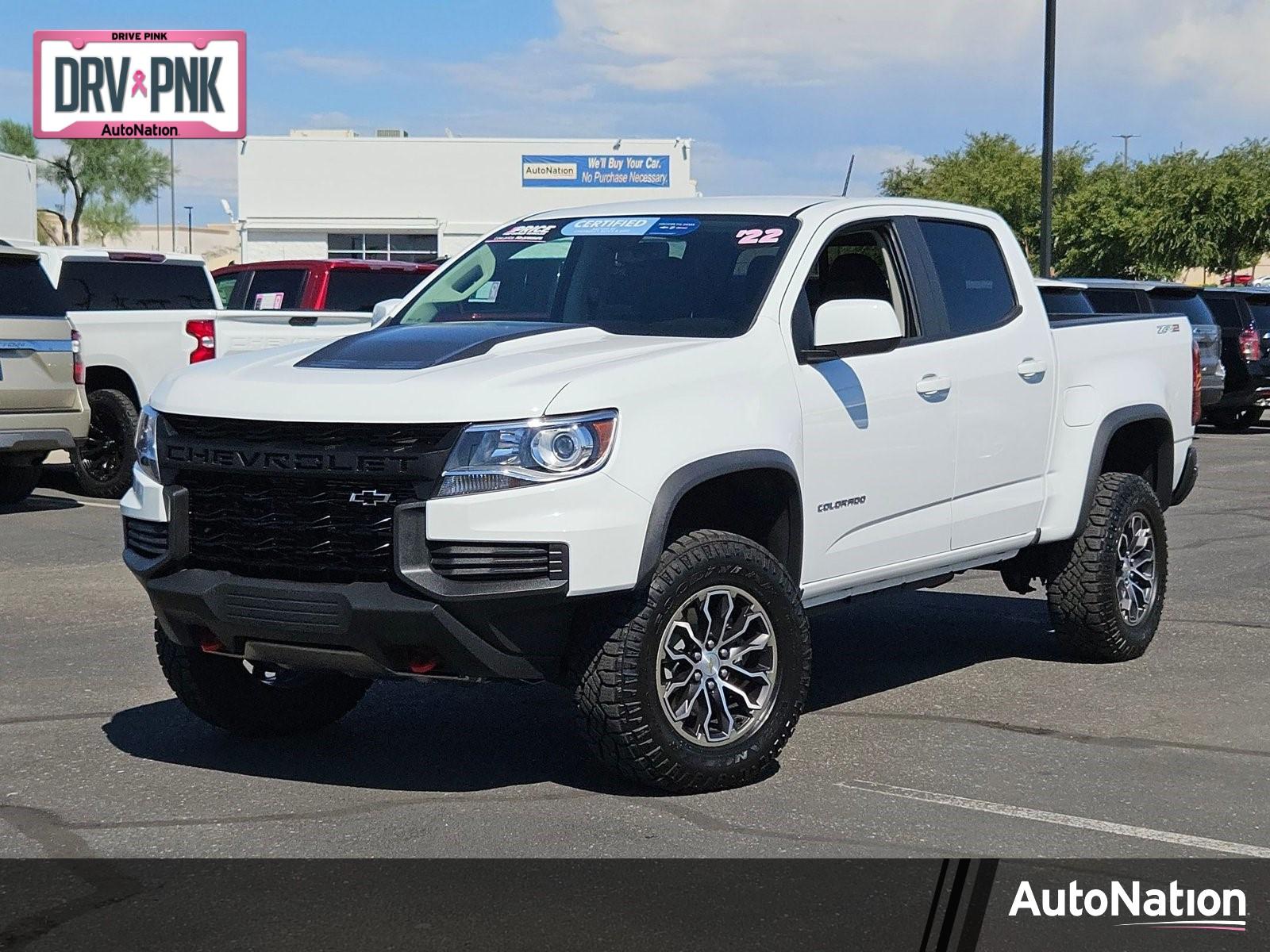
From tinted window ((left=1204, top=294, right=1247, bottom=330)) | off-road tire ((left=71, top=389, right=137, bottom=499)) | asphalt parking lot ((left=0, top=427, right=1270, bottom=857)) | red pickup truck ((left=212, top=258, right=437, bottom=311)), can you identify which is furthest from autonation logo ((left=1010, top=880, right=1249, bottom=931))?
tinted window ((left=1204, top=294, right=1247, bottom=330))

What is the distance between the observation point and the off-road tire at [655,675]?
5309 millimetres

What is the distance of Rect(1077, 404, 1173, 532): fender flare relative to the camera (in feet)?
24.8

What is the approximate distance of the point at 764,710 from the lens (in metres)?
5.68

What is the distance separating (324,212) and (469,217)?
4731 millimetres

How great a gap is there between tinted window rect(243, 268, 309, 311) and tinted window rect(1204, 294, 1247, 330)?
1282 centimetres

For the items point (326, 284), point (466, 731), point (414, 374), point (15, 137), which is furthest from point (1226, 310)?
point (15, 137)

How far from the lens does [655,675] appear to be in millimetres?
5375

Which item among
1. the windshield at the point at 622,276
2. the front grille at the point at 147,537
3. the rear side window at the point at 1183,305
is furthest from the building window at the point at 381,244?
the front grille at the point at 147,537

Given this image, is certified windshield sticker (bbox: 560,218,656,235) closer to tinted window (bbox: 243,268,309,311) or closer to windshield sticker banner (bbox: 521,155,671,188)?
tinted window (bbox: 243,268,309,311)

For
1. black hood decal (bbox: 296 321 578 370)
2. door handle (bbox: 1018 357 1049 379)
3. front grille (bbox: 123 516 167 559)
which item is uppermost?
black hood decal (bbox: 296 321 578 370)

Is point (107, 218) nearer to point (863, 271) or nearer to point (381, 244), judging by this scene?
point (381, 244)

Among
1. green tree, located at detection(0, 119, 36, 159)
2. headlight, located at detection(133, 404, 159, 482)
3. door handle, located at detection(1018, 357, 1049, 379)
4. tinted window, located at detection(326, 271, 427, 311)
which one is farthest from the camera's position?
green tree, located at detection(0, 119, 36, 159)

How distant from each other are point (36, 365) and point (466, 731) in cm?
741

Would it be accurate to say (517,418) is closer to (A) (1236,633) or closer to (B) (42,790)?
(B) (42,790)
